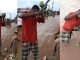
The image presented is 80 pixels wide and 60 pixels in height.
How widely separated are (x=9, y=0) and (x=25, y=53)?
602mm

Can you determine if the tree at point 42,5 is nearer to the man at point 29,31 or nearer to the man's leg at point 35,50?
the man at point 29,31

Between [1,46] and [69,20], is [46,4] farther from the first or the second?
[1,46]

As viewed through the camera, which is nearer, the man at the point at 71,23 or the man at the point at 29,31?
the man at the point at 71,23

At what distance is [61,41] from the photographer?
2.15 metres

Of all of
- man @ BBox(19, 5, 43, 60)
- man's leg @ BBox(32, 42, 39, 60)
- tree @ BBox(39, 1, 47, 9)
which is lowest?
man's leg @ BBox(32, 42, 39, 60)

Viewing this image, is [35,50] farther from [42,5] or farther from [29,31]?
[42,5]

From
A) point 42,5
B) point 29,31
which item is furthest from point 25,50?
point 42,5

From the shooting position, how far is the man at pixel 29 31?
222cm

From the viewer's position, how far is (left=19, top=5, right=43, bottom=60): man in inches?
87.5

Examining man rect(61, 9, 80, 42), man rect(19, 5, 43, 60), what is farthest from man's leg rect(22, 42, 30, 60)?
man rect(61, 9, 80, 42)

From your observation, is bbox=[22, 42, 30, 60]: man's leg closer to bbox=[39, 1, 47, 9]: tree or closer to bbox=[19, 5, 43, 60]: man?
bbox=[19, 5, 43, 60]: man

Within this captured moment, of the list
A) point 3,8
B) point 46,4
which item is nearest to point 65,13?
point 46,4

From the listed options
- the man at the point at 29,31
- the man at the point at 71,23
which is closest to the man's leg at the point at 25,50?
the man at the point at 29,31

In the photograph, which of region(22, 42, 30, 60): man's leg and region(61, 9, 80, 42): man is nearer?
region(61, 9, 80, 42): man
